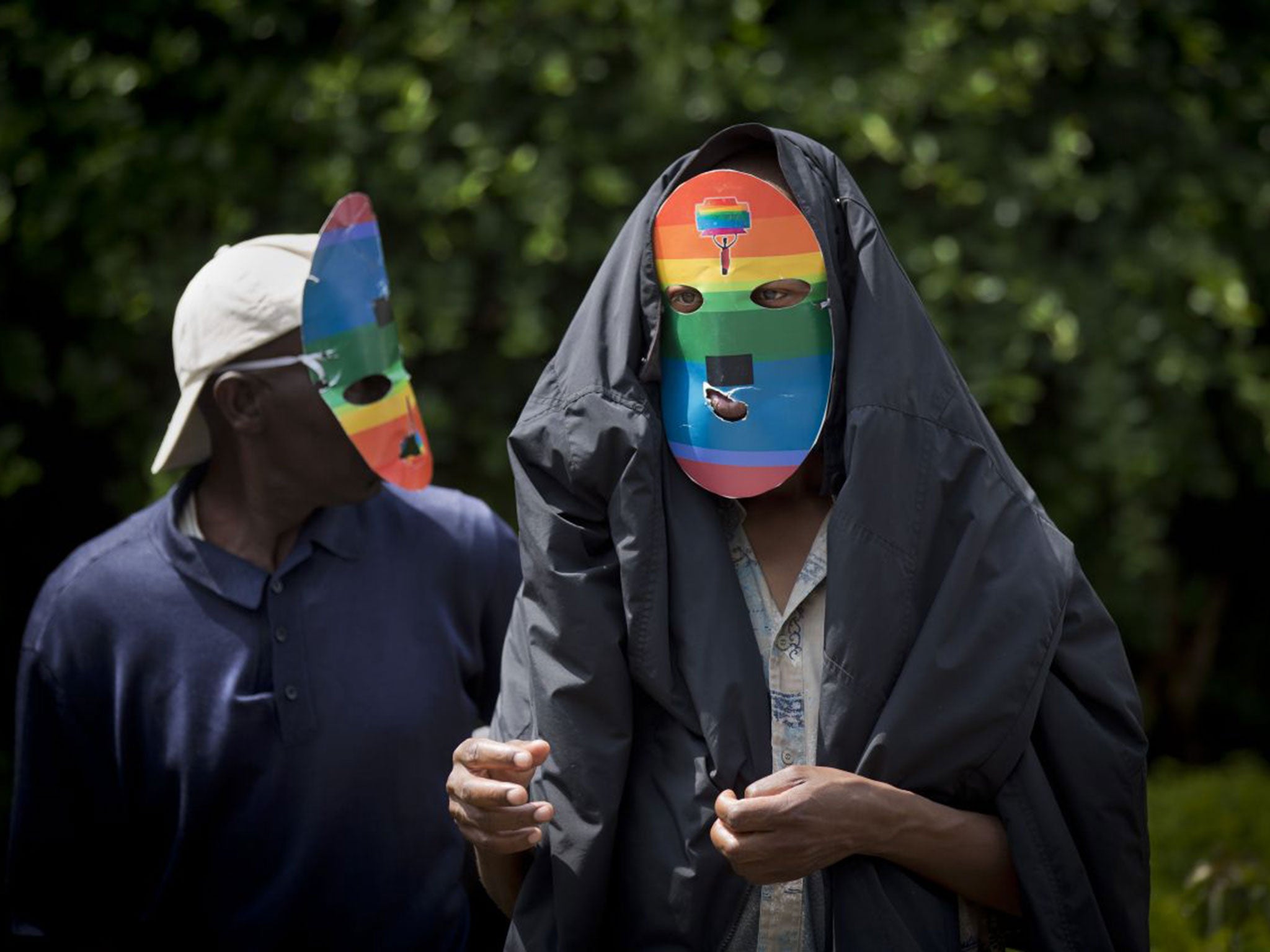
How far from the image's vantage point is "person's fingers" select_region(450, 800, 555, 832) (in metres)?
2.08

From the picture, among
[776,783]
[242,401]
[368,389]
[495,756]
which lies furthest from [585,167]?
[776,783]

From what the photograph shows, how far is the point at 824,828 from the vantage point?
2.00 m

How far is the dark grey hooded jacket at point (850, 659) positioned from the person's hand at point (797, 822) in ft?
0.21

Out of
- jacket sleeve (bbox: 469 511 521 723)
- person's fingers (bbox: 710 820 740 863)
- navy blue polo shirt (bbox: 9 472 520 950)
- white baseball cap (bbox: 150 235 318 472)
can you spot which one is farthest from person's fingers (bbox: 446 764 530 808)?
white baseball cap (bbox: 150 235 318 472)

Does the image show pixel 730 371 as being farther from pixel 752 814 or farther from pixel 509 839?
pixel 509 839

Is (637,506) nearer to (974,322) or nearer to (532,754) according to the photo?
(532,754)

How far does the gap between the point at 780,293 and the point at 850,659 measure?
0.57 meters

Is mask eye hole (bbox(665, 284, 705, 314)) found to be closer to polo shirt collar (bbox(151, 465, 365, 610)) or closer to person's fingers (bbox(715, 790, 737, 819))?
person's fingers (bbox(715, 790, 737, 819))

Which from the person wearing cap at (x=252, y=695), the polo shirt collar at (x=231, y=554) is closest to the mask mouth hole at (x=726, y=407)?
the person wearing cap at (x=252, y=695)

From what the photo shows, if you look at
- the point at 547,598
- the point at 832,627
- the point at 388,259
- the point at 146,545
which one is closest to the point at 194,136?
the point at 388,259

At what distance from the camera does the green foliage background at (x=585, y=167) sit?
4.12 metres

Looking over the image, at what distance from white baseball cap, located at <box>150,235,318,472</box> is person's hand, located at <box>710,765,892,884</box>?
1353mm

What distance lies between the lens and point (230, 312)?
9.22 feet

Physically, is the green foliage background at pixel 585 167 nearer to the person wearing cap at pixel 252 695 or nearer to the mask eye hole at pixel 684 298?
the person wearing cap at pixel 252 695
